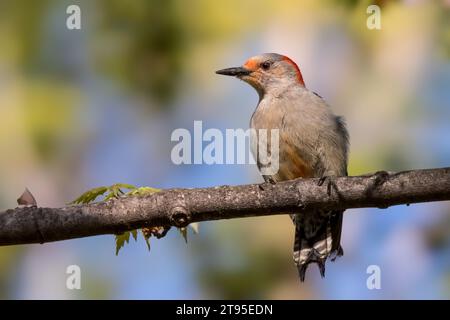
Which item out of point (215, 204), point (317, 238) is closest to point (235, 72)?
point (317, 238)

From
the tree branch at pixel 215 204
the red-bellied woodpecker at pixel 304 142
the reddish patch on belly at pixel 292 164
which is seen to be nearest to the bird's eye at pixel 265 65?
the red-bellied woodpecker at pixel 304 142

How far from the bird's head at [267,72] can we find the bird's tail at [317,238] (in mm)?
1435

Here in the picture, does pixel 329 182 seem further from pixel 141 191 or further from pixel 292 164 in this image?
pixel 292 164

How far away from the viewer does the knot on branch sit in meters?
4.02

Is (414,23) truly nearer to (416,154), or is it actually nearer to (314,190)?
(416,154)

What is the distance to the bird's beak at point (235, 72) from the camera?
768 cm

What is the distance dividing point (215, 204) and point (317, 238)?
322 cm

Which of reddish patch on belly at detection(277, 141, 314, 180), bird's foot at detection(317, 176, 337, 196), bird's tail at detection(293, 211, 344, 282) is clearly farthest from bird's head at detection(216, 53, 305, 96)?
bird's foot at detection(317, 176, 337, 196)

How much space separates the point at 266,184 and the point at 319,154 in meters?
2.54

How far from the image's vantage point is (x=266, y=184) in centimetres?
420

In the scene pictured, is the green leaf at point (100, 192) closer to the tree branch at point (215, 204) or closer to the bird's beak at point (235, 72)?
the tree branch at point (215, 204)

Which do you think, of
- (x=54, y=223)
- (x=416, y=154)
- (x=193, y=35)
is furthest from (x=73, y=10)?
(x=54, y=223)

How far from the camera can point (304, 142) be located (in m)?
6.62

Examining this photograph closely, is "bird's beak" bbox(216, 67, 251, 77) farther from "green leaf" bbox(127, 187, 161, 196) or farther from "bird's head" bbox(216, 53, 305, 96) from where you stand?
"green leaf" bbox(127, 187, 161, 196)
